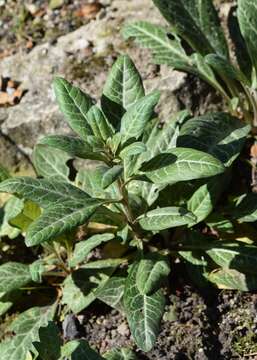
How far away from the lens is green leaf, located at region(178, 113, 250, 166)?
3740mm

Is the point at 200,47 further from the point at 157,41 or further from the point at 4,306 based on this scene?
the point at 4,306

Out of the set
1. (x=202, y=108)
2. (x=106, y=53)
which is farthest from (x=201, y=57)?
(x=106, y=53)

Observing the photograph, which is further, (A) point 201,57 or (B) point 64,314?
(A) point 201,57

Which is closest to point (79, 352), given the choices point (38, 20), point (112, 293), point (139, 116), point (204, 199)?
point (112, 293)

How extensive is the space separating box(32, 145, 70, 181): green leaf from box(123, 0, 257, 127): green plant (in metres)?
0.80

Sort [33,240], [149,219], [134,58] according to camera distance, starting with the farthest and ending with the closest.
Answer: [134,58]
[149,219]
[33,240]

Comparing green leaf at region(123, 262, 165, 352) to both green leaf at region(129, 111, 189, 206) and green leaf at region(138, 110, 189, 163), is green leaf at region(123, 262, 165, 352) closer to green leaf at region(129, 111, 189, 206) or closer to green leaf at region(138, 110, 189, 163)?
green leaf at region(129, 111, 189, 206)

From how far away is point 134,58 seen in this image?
15.3 ft

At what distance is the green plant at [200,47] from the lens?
424cm

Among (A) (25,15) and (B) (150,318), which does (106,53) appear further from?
(B) (150,318)

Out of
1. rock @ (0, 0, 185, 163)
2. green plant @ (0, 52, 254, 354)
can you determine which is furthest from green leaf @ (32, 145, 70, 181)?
rock @ (0, 0, 185, 163)

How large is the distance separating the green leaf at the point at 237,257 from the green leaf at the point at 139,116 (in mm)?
758

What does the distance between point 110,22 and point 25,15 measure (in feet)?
2.23

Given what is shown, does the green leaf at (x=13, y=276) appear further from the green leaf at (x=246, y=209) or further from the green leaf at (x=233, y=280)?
the green leaf at (x=246, y=209)
